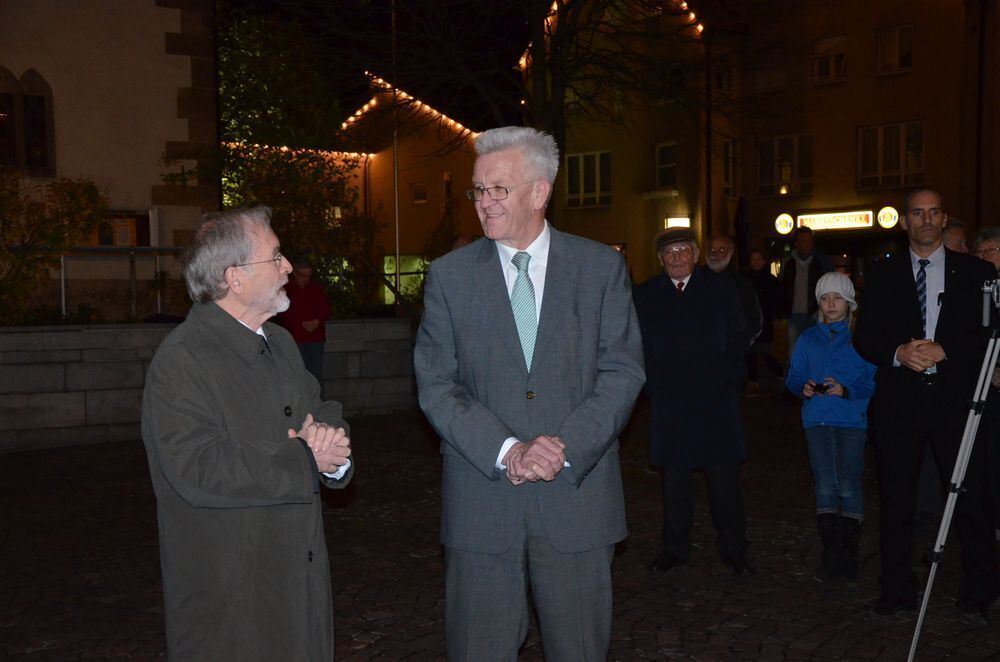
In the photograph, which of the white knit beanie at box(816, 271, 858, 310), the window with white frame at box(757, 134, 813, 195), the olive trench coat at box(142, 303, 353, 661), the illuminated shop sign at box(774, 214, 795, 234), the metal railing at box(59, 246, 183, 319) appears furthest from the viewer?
the window with white frame at box(757, 134, 813, 195)

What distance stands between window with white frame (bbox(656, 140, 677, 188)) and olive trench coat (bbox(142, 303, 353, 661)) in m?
34.2

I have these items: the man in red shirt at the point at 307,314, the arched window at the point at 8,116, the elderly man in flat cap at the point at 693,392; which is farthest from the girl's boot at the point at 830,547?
the arched window at the point at 8,116

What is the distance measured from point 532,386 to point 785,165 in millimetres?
36762

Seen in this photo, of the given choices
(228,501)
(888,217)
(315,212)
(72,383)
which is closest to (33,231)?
(72,383)

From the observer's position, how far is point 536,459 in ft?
10.8

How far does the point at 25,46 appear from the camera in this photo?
14.8m

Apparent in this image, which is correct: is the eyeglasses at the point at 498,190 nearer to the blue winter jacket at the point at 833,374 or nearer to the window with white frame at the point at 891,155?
the blue winter jacket at the point at 833,374

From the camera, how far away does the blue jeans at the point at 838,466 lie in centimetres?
617

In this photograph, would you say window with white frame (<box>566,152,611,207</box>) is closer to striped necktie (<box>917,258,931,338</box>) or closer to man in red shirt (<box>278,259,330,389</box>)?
man in red shirt (<box>278,259,330,389</box>)

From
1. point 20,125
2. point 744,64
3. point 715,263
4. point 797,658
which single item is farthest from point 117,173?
point 797,658

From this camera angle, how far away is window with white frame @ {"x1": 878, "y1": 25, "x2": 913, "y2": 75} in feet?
115

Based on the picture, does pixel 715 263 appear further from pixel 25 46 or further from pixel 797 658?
pixel 25 46

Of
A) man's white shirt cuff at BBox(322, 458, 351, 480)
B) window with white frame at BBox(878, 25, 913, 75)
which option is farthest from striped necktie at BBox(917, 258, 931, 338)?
window with white frame at BBox(878, 25, 913, 75)

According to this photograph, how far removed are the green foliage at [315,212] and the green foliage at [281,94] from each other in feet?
1.47
